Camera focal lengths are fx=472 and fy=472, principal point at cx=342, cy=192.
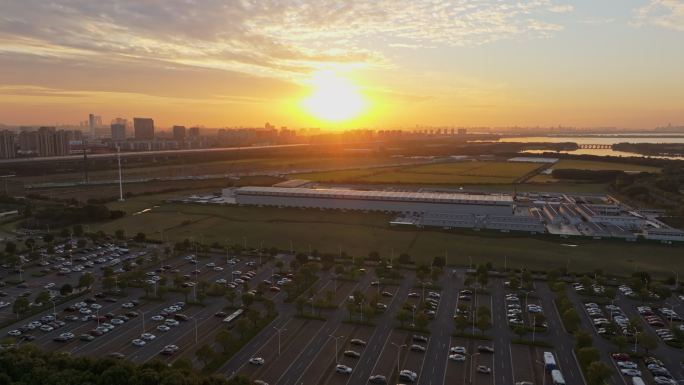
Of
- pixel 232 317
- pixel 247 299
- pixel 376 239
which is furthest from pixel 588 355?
pixel 376 239

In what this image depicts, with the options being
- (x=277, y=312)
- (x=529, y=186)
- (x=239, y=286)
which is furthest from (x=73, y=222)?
(x=529, y=186)

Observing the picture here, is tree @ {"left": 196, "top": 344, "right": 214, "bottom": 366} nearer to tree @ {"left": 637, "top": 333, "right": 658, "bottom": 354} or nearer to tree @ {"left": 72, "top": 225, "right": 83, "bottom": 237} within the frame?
tree @ {"left": 637, "top": 333, "right": 658, "bottom": 354}

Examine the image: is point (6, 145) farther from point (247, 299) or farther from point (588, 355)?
point (588, 355)

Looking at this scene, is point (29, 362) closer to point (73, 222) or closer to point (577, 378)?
point (577, 378)

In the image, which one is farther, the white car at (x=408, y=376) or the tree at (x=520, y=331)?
the tree at (x=520, y=331)

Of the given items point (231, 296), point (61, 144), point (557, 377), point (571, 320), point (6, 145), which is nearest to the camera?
point (557, 377)

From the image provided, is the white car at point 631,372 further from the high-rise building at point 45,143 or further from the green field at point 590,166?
the high-rise building at point 45,143

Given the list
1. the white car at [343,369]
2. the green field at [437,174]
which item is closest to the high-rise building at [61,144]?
the green field at [437,174]
